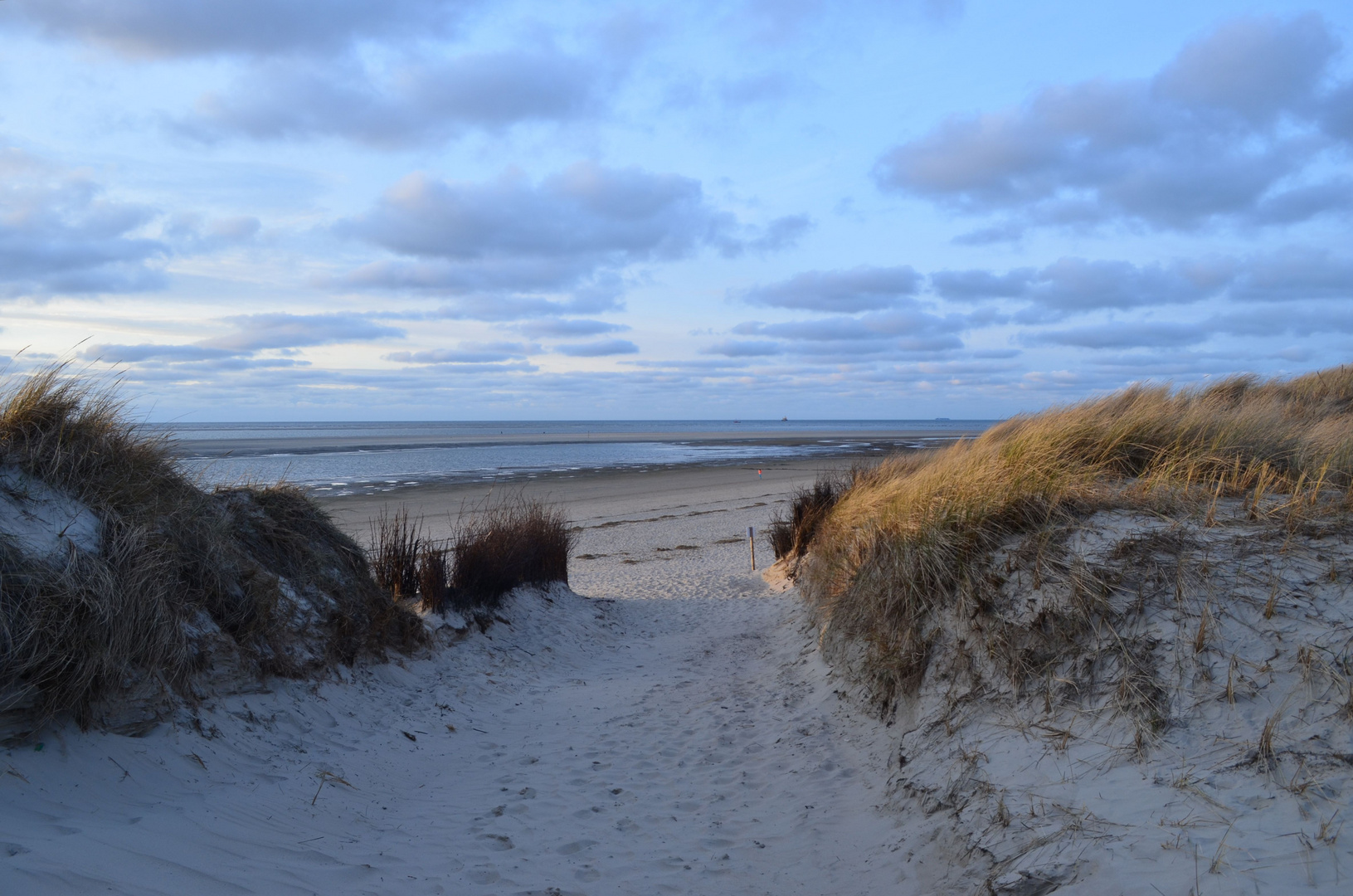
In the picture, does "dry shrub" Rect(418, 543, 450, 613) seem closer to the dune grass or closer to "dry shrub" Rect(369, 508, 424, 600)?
"dry shrub" Rect(369, 508, 424, 600)

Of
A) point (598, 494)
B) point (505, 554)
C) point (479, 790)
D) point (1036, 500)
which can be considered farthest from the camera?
point (598, 494)

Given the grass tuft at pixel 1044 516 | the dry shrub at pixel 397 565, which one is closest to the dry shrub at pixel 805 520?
the grass tuft at pixel 1044 516

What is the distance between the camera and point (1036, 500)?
20.3ft

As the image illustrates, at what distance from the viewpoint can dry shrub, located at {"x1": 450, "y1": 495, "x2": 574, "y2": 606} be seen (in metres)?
9.41

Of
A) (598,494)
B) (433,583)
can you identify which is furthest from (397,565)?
(598,494)

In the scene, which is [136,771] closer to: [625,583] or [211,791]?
[211,791]

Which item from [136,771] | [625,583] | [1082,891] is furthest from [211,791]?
[625,583]

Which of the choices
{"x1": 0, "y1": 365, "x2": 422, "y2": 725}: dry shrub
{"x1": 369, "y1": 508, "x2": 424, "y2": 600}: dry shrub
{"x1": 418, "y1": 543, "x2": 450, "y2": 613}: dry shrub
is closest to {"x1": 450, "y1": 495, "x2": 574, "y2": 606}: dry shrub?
{"x1": 418, "y1": 543, "x2": 450, "y2": 613}: dry shrub

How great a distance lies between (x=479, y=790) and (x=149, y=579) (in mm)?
2642

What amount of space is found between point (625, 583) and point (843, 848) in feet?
32.3

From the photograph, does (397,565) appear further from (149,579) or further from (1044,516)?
(1044,516)

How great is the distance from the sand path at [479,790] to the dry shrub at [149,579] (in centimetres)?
36

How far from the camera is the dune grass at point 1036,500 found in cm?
575

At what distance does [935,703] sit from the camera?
5.46m
